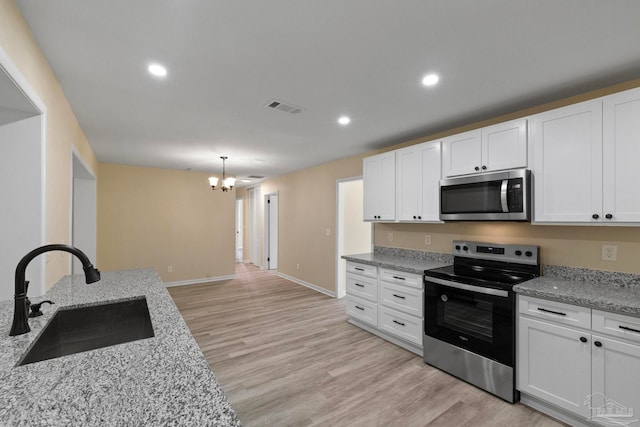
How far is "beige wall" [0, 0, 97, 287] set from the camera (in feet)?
4.51

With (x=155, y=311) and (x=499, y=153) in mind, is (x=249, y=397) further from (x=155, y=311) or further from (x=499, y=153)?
(x=499, y=153)

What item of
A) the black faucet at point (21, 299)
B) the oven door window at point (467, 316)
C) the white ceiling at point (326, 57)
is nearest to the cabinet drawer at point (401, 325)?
the oven door window at point (467, 316)

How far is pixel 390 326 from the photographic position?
10.7ft

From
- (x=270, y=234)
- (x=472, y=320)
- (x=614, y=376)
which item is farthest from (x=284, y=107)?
(x=270, y=234)

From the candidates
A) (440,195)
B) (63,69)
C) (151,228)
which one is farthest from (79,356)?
(151,228)

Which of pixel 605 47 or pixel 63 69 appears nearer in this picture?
pixel 605 47

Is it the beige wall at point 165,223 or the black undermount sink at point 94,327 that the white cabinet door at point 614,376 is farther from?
the beige wall at point 165,223

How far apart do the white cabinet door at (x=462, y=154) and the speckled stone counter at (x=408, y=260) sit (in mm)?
1011

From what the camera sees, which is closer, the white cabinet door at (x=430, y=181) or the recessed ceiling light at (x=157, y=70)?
the recessed ceiling light at (x=157, y=70)

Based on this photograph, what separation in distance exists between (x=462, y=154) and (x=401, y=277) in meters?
1.43

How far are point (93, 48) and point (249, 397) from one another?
2.70m

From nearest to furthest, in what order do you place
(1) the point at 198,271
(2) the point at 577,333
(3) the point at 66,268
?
(2) the point at 577,333, (3) the point at 66,268, (1) the point at 198,271

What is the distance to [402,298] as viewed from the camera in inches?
123

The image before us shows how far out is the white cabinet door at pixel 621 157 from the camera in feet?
6.36
